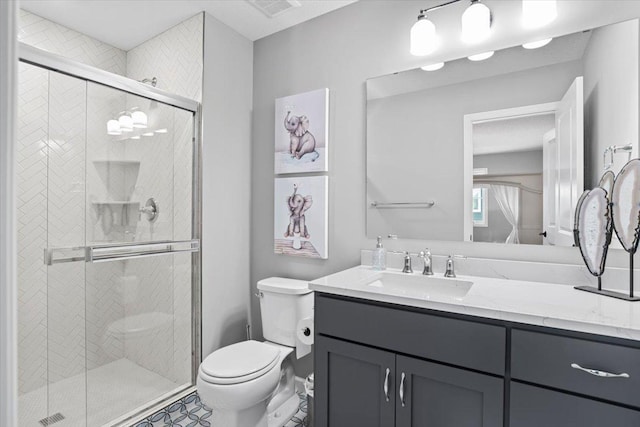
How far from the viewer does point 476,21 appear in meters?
1.60

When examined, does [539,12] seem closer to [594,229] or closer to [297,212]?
[594,229]

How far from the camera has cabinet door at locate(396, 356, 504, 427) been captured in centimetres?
110

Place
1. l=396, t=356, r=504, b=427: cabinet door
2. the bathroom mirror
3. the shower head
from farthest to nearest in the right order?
the shower head, the bathroom mirror, l=396, t=356, r=504, b=427: cabinet door

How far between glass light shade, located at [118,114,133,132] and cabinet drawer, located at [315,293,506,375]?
1.39 metres

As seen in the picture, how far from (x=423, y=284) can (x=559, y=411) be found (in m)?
0.72

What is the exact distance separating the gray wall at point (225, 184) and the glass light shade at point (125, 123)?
0.42 meters

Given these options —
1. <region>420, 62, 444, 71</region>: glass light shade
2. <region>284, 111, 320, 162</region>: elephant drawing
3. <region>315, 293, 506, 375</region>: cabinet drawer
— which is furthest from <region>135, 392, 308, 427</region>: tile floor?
<region>420, 62, 444, 71</region>: glass light shade

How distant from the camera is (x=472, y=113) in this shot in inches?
65.9

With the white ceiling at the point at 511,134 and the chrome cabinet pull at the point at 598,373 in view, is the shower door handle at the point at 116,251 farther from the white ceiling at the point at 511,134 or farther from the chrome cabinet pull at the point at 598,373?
the chrome cabinet pull at the point at 598,373

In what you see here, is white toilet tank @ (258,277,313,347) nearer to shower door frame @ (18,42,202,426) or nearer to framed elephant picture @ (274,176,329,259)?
framed elephant picture @ (274,176,329,259)

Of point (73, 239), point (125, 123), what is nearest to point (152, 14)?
point (125, 123)

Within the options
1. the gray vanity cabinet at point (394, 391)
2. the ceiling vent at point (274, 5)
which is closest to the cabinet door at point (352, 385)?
the gray vanity cabinet at point (394, 391)

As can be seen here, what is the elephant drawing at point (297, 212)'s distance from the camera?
7.12 feet

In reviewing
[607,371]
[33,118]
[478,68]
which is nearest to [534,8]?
[478,68]
